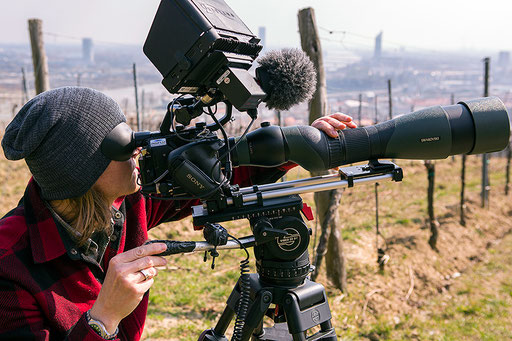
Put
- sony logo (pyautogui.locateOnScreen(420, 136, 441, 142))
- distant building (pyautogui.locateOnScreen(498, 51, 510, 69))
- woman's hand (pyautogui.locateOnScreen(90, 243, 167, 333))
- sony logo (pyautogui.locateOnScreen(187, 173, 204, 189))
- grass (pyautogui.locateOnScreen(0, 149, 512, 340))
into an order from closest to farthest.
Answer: woman's hand (pyautogui.locateOnScreen(90, 243, 167, 333))
sony logo (pyautogui.locateOnScreen(187, 173, 204, 189))
sony logo (pyautogui.locateOnScreen(420, 136, 441, 142))
grass (pyautogui.locateOnScreen(0, 149, 512, 340))
distant building (pyautogui.locateOnScreen(498, 51, 510, 69))

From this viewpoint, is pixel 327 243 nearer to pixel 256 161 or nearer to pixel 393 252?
pixel 393 252

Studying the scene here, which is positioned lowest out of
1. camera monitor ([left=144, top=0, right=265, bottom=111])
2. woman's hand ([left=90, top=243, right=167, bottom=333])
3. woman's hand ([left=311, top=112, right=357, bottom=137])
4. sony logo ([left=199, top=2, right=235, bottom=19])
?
woman's hand ([left=90, top=243, right=167, bottom=333])

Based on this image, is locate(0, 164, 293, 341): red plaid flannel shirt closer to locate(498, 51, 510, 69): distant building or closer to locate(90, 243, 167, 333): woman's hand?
locate(90, 243, 167, 333): woman's hand

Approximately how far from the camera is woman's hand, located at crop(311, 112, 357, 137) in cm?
164

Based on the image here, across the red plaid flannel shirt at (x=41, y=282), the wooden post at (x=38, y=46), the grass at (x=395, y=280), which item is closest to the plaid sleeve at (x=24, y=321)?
the red plaid flannel shirt at (x=41, y=282)

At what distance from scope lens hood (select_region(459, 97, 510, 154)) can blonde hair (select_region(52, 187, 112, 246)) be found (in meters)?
1.39

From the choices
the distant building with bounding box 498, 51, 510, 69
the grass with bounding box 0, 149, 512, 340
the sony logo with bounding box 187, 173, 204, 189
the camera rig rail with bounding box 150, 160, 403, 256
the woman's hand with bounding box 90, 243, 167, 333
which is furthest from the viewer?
the distant building with bounding box 498, 51, 510, 69

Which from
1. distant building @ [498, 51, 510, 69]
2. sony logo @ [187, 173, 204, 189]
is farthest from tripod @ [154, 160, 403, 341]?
distant building @ [498, 51, 510, 69]

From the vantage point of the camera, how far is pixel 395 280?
4859 mm

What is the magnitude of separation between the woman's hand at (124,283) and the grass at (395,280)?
2136 mm

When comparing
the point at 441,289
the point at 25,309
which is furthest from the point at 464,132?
the point at 441,289

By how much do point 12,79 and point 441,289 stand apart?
16.4 meters

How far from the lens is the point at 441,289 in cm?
486

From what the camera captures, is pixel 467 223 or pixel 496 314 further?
pixel 467 223
